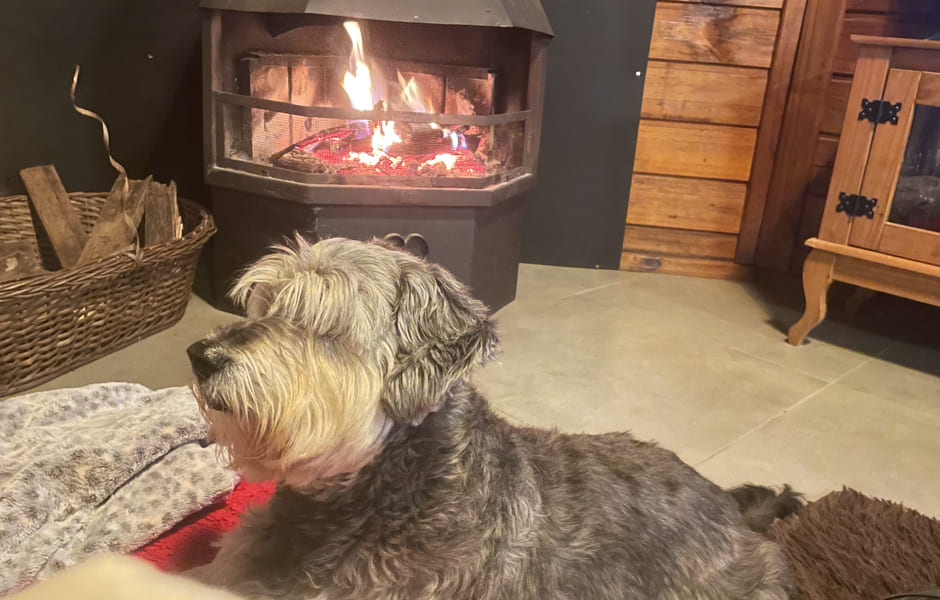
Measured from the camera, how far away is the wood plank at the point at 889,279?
2814mm

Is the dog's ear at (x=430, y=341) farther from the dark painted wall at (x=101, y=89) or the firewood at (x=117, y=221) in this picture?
the dark painted wall at (x=101, y=89)

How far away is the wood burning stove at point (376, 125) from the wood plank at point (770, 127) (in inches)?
50.3

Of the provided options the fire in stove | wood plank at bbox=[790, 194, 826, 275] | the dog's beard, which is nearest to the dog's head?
the dog's beard

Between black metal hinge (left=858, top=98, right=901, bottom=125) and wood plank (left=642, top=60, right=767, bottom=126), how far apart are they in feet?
3.00

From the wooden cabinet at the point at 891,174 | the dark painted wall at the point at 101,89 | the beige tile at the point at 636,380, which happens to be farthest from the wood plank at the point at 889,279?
the dark painted wall at the point at 101,89

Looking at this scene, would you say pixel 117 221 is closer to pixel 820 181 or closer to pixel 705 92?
pixel 705 92

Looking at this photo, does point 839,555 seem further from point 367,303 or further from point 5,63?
point 5,63

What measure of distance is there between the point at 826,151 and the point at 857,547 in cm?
233

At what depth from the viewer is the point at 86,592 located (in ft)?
1.24

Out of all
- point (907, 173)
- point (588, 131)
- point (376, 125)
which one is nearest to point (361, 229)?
point (376, 125)

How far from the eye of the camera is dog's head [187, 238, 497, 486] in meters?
1.15

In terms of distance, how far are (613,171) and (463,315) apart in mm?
2846

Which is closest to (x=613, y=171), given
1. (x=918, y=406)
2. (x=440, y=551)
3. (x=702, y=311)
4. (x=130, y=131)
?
(x=702, y=311)

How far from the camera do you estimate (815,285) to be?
315cm
